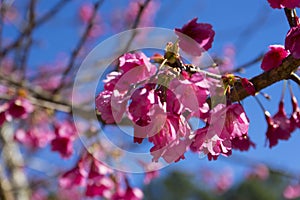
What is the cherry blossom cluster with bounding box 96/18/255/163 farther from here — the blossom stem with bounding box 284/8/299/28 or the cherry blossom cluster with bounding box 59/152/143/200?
the cherry blossom cluster with bounding box 59/152/143/200

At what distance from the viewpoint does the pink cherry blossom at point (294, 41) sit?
0.91 meters

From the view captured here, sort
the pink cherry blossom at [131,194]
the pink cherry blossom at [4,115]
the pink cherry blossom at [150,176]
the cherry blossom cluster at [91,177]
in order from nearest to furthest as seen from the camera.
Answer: the pink cherry blossom at [4,115]
the cherry blossom cluster at [91,177]
the pink cherry blossom at [131,194]
the pink cherry blossom at [150,176]

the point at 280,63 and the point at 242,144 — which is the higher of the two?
the point at 280,63

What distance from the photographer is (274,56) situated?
1.04 m

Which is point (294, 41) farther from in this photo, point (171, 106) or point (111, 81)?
point (111, 81)

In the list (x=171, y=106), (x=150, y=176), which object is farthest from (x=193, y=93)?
(x=150, y=176)

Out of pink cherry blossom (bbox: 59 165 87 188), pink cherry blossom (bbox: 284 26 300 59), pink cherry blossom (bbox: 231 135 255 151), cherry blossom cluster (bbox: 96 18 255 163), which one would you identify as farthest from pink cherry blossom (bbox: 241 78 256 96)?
pink cherry blossom (bbox: 59 165 87 188)

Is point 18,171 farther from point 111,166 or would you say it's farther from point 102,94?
point 102,94

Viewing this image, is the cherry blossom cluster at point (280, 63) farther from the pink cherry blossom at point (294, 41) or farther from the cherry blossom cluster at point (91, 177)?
the cherry blossom cluster at point (91, 177)

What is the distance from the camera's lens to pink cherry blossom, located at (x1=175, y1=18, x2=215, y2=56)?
107cm

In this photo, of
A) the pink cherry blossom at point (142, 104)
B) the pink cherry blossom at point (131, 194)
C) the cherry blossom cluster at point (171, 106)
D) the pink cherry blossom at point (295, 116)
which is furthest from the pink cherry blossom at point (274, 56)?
the pink cherry blossom at point (131, 194)

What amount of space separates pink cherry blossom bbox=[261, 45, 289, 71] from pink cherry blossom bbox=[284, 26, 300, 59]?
0.38ft

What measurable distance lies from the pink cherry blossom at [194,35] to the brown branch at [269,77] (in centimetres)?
14

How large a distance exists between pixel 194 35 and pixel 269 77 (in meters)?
0.20
